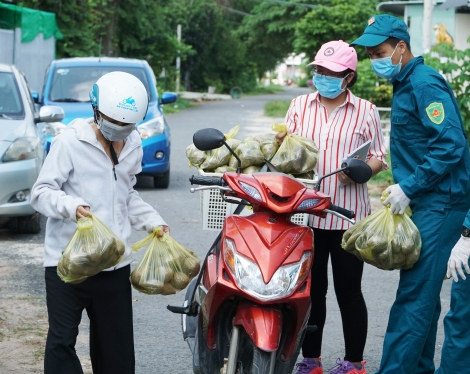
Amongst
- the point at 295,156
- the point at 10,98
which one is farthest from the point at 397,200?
the point at 10,98

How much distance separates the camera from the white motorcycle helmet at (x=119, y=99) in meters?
3.97

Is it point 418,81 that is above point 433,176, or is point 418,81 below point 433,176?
above

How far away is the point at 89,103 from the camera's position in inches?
489

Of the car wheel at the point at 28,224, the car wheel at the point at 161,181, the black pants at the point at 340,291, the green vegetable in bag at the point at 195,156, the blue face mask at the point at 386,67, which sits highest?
the blue face mask at the point at 386,67

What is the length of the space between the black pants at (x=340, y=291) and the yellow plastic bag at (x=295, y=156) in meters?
0.48

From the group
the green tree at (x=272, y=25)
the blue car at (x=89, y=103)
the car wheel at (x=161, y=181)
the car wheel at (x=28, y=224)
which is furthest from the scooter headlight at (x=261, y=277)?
the green tree at (x=272, y=25)

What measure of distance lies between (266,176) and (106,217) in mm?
778

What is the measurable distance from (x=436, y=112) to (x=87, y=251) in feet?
6.04

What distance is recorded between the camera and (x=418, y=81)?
14.6ft

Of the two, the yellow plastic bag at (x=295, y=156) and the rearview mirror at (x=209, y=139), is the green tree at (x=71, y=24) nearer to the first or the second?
the yellow plastic bag at (x=295, y=156)

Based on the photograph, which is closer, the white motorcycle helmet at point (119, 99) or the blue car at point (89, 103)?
the white motorcycle helmet at point (119, 99)

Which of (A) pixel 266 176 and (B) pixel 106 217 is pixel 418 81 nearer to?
(A) pixel 266 176

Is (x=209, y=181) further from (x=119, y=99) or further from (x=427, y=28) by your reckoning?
(x=427, y=28)

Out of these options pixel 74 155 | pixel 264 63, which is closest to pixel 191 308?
pixel 74 155
